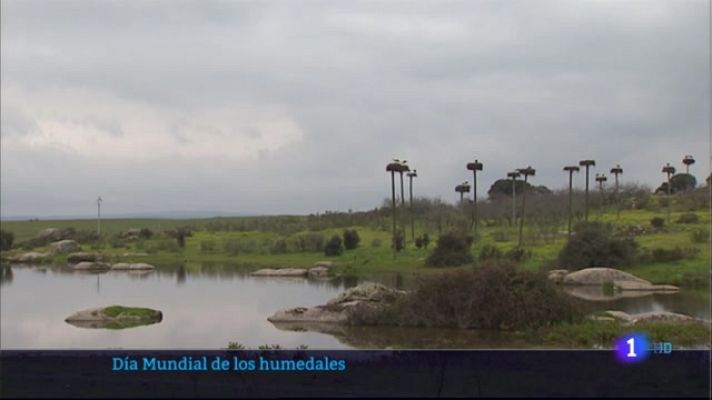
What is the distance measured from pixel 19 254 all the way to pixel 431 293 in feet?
176

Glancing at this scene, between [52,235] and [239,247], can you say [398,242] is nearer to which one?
[239,247]

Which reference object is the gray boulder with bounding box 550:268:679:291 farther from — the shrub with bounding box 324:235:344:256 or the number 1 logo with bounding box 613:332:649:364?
the shrub with bounding box 324:235:344:256

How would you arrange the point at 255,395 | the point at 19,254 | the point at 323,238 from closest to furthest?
the point at 255,395 → the point at 323,238 → the point at 19,254

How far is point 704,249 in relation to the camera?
42.8m

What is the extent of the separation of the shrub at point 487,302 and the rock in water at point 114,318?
7.81 m

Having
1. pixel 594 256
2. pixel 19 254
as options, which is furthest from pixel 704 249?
pixel 19 254

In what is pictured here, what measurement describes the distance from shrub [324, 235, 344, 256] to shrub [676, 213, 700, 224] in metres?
24.1

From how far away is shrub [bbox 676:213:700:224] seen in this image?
54750mm

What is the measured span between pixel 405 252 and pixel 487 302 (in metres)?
31.9

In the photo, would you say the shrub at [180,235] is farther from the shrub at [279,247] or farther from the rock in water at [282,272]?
the rock in water at [282,272]

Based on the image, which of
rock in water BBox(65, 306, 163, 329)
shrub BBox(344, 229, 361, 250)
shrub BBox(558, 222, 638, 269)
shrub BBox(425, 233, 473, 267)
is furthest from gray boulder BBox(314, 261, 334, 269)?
rock in water BBox(65, 306, 163, 329)

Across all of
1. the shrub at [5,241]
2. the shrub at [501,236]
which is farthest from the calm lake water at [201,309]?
the shrub at [5,241]

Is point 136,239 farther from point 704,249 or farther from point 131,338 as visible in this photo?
point 131,338

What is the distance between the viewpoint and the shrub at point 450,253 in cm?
4447
